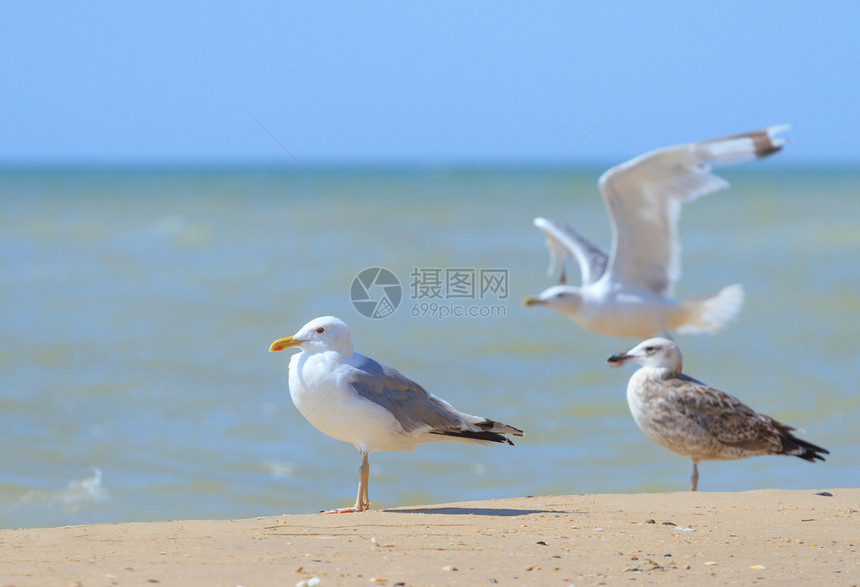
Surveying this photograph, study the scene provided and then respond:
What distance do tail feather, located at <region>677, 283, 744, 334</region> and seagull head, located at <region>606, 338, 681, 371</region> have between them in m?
2.25

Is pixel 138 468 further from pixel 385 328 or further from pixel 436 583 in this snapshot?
pixel 385 328

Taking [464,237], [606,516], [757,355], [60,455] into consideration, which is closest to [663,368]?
[606,516]

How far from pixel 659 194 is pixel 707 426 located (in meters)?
2.82

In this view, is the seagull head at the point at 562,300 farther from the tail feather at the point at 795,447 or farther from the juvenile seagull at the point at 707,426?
the tail feather at the point at 795,447

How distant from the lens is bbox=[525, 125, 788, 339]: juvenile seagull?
8102 millimetres

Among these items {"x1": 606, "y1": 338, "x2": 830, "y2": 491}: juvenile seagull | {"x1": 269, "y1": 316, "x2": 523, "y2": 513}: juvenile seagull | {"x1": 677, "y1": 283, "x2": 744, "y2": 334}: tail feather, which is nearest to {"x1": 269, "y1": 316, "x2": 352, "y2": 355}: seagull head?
{"x1": 269, "y1": 316, "x2": 523, "y2": 513}: juvenile seagull

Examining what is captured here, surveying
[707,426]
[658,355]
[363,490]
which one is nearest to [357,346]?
[658,355]

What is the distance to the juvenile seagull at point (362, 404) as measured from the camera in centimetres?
473

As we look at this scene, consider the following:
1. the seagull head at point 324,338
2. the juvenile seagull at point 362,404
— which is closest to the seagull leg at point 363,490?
the juvenile seagull at point 362,404

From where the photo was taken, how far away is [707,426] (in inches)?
231

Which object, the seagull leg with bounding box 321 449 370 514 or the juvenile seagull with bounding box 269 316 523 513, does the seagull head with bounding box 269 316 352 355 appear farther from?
the seagull leg with bounding box 321 449 370 514

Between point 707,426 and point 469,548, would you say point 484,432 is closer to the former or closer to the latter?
point 469,548

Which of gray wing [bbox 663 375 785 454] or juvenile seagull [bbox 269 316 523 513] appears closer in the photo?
juvenile seagull [bbox 269 316 523 513]

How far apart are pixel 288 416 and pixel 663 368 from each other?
139 inches
